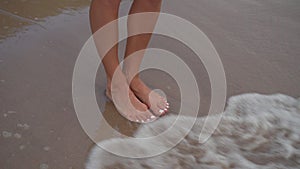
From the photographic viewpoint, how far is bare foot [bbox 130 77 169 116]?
1.97m

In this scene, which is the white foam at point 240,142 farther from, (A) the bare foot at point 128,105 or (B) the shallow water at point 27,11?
(B) the shallow water at point 27,11

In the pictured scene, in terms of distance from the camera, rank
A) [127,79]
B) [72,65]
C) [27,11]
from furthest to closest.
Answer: [27,11] < [72,65] < [127,79]

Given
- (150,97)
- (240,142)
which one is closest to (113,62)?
(150,97)

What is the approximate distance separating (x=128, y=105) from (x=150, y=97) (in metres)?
0.14

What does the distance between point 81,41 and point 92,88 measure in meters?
0.49

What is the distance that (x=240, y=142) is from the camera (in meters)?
1.84

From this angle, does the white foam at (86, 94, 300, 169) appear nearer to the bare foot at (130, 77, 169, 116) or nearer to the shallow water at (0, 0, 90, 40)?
the bare foot at (130, 77, 169, 116)

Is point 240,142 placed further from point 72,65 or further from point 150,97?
point 72,65

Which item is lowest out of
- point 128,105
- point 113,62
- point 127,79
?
point 128,105

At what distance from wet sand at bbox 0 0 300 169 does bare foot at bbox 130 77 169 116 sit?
0.26ft

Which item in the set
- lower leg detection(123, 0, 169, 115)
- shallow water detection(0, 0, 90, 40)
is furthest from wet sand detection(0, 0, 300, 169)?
lower leg detection(123, 0, 169, 115)

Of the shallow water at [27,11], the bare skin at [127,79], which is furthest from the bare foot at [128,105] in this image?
the shallow water at [27,11]

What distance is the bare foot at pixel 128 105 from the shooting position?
A: 1.92m

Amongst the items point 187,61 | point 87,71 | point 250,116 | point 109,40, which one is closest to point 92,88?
point 87,71
